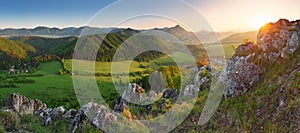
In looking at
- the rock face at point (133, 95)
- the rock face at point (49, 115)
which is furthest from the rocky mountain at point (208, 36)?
the rock face at point (49, 115)

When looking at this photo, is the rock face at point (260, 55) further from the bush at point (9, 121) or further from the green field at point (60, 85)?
the green field at point (60, 85)

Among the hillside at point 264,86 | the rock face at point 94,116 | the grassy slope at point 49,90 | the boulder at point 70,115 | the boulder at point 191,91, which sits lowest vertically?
the grassy slope at point 49,90

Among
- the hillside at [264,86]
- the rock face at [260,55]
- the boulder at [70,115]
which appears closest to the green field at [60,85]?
the boulder at [70,115]

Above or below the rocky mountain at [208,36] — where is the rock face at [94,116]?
below

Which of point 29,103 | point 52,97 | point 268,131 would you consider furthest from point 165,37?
point 52,97

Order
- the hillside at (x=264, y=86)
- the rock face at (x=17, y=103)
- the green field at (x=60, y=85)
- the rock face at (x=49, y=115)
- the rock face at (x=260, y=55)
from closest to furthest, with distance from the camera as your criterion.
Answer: the hillside at (x=264, y=86) → the rock face at (x=260, y=55) → the rock face at (x=49, y=115) → the rock face at (x=17, y=103) → the green field at (x=60, y=85)

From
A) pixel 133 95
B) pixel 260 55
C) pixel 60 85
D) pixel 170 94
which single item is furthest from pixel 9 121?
pixel 60 85

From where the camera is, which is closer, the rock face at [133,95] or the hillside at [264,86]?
the hillside at [264,86]

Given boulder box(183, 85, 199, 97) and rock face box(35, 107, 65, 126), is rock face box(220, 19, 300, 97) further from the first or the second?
rock face box(35, 107, 65, 126)

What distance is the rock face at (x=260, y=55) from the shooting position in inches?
575

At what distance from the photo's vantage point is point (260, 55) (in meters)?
15.6

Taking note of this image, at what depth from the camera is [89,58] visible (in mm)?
145250

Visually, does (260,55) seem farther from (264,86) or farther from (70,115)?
(70,115)

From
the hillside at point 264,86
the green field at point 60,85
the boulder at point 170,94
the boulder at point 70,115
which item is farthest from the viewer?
the green field at point 60,85
